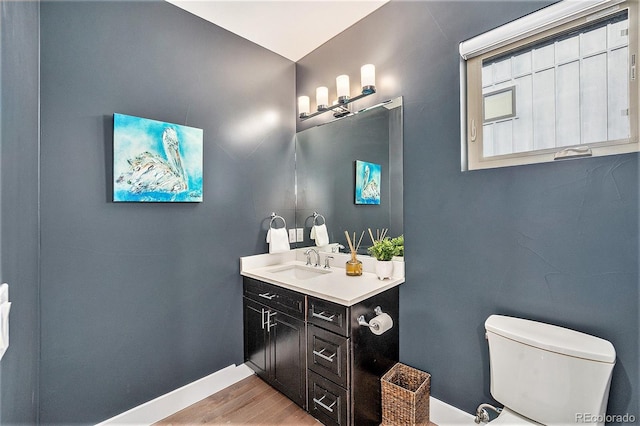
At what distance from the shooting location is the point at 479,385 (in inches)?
59.9

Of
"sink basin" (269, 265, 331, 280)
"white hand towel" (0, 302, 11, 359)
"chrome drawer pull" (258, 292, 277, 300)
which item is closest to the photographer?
"white hand towel" (0, 302, 11, 359)

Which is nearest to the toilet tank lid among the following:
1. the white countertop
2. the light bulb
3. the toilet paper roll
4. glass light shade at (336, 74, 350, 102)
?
the toilet paper roll

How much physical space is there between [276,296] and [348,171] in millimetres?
1029

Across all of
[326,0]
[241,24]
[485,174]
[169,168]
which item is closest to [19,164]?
[169,168]

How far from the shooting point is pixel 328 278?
1953 millimetres

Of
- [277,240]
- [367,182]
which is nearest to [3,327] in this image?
[277,240]

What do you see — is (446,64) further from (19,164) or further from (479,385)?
(19,164)

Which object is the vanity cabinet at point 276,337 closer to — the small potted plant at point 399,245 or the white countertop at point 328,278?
the white countertop at point 328,278

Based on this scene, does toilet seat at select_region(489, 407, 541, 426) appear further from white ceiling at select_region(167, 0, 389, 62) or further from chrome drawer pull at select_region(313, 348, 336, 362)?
white ceiling at select_region(167, 0, 389, 62)

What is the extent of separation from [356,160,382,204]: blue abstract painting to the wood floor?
1.42 m

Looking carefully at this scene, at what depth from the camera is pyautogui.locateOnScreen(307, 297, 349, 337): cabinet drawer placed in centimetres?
151

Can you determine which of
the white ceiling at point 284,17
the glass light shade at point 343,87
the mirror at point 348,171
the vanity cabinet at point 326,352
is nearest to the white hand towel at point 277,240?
the mirror at point 348,171

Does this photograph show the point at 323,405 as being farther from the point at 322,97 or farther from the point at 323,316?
the point at 322,97

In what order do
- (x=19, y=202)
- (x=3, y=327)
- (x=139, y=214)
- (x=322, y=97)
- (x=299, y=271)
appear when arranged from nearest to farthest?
1. (x=3, y=327)
2. (x=19, y=202)
3. (x=139, y=214)
4. (x=322, y=97)
5. (x=299, y=271)
